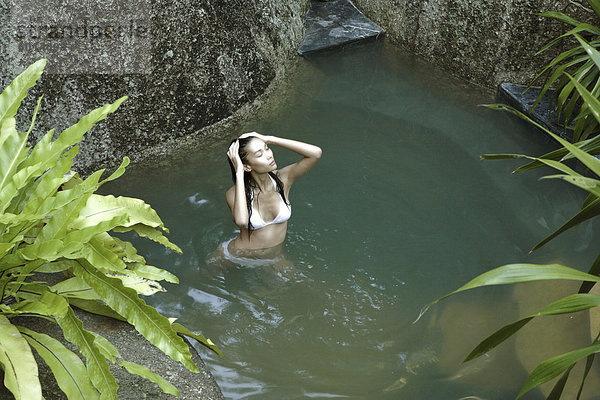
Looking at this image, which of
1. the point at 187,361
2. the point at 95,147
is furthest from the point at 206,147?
the point at 187,361

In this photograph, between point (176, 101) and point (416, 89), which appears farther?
point (416, 89)

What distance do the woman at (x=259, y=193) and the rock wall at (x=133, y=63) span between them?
1.29 meters

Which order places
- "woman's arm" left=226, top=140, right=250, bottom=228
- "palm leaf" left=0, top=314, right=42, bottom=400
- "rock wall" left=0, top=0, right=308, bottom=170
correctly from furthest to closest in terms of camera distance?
"rock wall" left=0, top=0, right=308, bottom=170
"woman's arm" left=226, top=140, right=250, bottom=228
"palm leaf" left=0, top=314, right=42, bottom=400

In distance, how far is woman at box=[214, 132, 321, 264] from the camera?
3229 mm

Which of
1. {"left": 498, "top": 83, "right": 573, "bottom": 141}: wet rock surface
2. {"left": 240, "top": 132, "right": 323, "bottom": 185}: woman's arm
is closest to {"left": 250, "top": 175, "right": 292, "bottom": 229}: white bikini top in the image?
{"left": 240, "top": 132, "right": 323, "bottom": 185}: woman's arm

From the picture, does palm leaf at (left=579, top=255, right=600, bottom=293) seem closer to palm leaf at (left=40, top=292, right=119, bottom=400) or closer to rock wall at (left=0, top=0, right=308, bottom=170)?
palm leaf at (left=40, top=292, right=119, bottom=400)

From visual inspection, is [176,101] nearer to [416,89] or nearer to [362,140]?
[362,140]

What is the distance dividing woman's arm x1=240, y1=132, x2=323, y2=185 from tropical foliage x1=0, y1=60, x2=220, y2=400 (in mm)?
1130

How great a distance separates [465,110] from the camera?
497cm

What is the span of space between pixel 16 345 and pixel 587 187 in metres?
1.67

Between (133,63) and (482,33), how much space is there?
280cm

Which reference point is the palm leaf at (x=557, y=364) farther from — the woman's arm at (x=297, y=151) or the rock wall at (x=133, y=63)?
the rock wall at (x=133, y=63)

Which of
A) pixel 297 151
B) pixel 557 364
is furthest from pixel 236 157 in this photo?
pixel 557 364

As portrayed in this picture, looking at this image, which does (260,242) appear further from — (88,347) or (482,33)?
(482,33)
